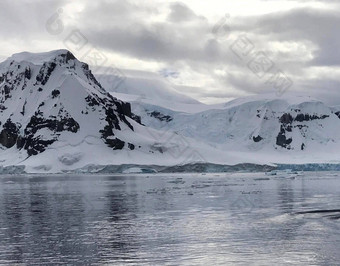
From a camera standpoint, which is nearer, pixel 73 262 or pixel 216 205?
pixel 73 262

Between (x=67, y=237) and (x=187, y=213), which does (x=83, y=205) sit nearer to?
(x=187, y=213)

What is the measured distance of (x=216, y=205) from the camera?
2052 inches

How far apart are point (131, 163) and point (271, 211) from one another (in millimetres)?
152690

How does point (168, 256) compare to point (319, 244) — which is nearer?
point (168, 256)

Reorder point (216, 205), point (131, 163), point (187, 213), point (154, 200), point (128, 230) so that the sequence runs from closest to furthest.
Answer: point (128, 230), point (187, 213), point (216, 205), point (154, 200), point (131, 163)

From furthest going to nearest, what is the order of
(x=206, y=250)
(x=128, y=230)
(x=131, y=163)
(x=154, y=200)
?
(x=131, y=163)
(x=154, y=200)
(x=128, y=230)
(x=206, y=250)

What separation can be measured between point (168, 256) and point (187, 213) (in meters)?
18.6

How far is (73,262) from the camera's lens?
25188mm

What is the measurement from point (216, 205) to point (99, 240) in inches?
888

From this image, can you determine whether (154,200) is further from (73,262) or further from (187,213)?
(73,262)

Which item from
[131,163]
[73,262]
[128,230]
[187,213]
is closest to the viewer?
[73,262]

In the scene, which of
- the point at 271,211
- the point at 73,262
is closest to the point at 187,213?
the point at 271,211

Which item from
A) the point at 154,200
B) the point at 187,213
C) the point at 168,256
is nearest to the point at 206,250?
the point at 168,256

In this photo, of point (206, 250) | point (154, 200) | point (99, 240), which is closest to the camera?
point (206, 250)
